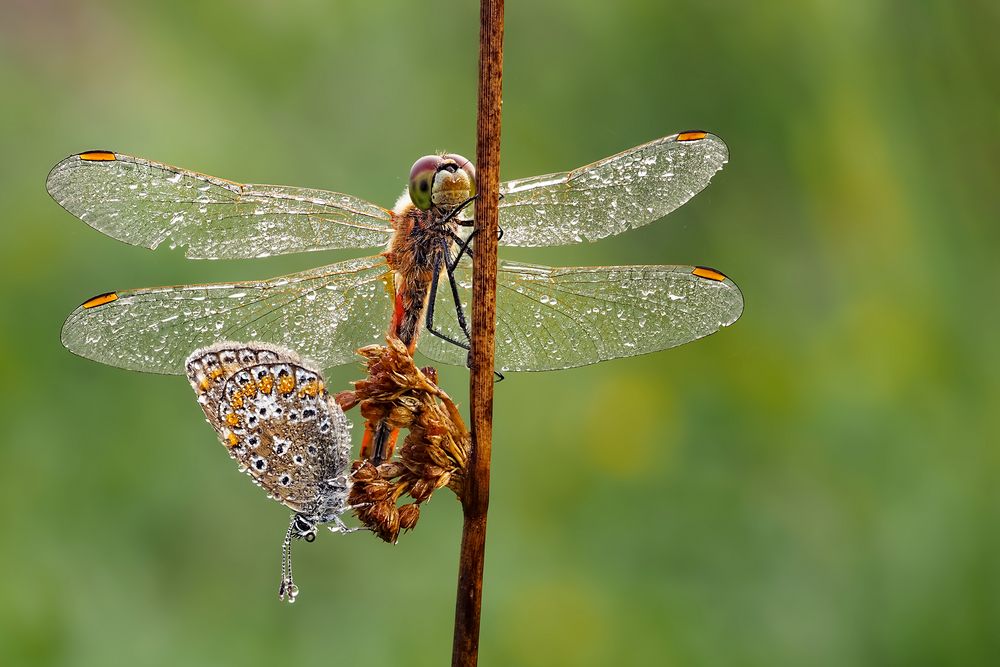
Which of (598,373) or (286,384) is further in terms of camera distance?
(598,373)

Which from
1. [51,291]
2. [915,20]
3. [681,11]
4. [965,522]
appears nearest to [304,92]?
[51,291]

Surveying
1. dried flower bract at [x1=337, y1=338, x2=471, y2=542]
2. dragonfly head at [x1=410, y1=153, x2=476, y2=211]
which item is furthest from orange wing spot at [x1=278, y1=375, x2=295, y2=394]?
dragonfly head at [x1=410, y1=153, x2=476, y2=211]

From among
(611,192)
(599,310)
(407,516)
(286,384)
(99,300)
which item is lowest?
(407,516)

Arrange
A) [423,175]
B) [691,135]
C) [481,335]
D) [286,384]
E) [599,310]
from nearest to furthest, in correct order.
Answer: [481,335], [286,384], [423,175], [691,135], [599,310]

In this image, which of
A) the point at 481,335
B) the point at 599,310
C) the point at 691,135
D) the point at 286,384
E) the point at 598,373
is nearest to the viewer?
the point at 481,335

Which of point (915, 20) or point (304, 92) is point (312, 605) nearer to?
point (304, 92)

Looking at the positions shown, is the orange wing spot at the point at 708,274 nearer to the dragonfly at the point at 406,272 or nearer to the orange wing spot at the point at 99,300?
the dragonfly at the point at 406,272

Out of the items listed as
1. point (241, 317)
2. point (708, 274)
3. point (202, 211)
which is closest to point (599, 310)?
point (708, 274)

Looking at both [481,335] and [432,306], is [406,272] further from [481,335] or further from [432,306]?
[481,335]
